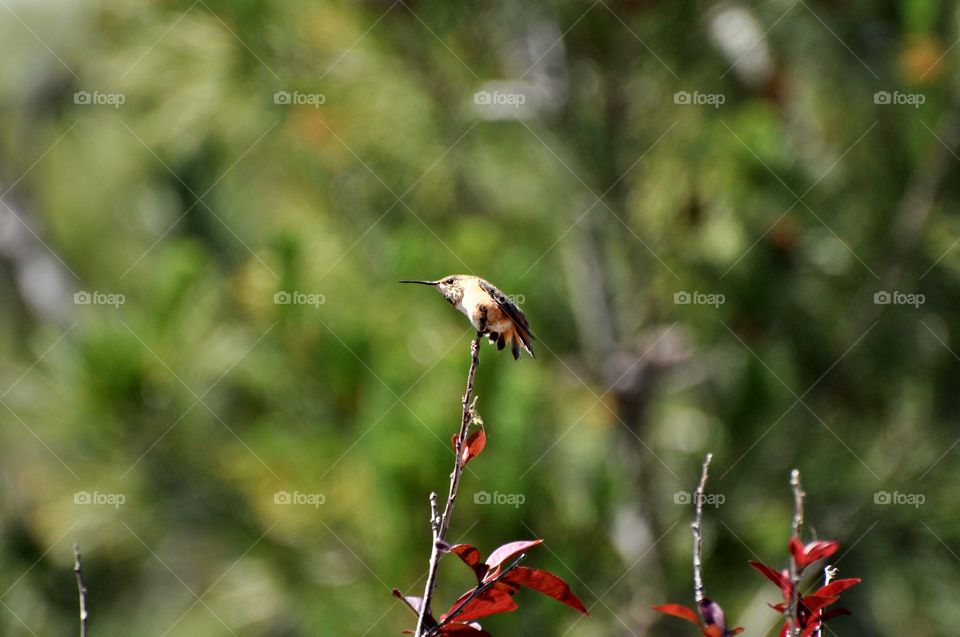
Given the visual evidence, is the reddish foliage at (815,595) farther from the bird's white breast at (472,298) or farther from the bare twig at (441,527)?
the bird's white breast at (472,298)

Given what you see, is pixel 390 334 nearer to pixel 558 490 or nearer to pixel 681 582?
pixel 558 490

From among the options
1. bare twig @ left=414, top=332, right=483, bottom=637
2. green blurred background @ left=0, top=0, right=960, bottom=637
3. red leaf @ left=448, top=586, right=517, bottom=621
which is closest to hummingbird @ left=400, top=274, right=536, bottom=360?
bare twig @ left=414, top=332, right=483, bottom=637

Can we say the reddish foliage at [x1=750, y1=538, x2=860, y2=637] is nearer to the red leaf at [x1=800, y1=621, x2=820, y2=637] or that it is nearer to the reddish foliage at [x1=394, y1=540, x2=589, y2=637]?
the red leaf at [x1=800, y1=621, x2=820, y2=637]

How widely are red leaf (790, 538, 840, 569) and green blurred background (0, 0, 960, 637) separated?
1.57m

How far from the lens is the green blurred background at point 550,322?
119 inches

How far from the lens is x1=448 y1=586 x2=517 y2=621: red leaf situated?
1168 mm

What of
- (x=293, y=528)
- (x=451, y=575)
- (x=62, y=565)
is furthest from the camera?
(x=62, y=565)

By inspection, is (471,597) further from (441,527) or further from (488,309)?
(488,309)

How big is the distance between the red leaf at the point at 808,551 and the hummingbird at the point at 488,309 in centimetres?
46

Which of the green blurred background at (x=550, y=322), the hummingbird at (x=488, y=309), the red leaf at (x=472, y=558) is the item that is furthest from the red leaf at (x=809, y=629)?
the green blurred background at (x=550, y=322)

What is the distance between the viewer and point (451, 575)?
2.71 m

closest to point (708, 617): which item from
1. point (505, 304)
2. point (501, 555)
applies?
point (501, 555)

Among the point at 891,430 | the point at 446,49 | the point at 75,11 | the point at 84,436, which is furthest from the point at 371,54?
the point at 75,11

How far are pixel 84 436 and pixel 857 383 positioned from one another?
243 centimetres
